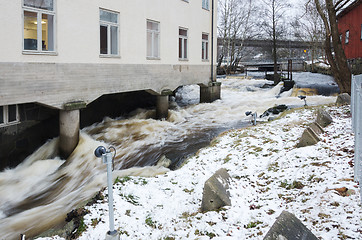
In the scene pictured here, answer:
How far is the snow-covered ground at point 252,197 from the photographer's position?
4574 millimetres

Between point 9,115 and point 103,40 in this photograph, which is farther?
point 103,40

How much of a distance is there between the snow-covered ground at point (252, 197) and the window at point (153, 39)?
8.01 meters

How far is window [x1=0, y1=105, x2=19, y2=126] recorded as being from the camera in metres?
9.78

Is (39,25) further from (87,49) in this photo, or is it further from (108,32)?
(108,32)

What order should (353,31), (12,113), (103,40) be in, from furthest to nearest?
(353,31) < (103,40) < (12,113)

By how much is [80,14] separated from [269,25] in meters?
33.0

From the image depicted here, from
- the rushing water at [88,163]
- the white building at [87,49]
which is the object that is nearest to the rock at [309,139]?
the rushing water at [88,163]

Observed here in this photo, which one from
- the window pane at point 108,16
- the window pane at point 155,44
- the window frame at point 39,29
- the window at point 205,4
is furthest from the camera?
the window at point 205,4

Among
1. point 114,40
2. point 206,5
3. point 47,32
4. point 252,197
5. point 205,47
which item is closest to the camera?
point 252,197

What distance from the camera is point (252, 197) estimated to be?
582cm

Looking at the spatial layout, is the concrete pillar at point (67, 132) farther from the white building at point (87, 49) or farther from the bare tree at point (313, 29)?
the bare tree at point (313, 29)

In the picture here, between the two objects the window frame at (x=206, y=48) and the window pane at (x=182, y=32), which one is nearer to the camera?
the window pane at (x=182, y=32)

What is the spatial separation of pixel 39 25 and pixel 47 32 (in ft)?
1.19

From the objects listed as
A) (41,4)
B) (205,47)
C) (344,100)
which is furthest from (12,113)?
(205,47)
